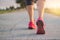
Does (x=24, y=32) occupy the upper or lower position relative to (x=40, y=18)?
lower

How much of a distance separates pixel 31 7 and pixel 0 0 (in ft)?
45.2

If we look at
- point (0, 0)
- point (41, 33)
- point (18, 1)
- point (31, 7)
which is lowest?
point (18, 1)

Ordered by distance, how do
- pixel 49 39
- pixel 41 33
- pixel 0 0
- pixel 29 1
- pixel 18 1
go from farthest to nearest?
pixel 18 1
pixel 0 0
pixel 29 1
pixel 41 33
pixel 49 39

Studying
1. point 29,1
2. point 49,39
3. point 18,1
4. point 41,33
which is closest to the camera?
point 49,39

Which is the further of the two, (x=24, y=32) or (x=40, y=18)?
(x=24, y=32)

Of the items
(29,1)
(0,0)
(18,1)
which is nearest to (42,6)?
(29,1)

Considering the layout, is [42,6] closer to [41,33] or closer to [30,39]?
[41,33]

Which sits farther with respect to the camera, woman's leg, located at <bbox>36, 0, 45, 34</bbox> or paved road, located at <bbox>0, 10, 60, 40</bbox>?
woman's leg, located at <bbox>36, 0, 45, 34</bbox>

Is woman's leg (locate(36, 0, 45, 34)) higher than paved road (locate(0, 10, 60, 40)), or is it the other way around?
woman's leg (locate(36, 0, 45, 34))

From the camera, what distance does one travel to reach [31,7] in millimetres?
4828

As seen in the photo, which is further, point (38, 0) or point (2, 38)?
point (38, 0)

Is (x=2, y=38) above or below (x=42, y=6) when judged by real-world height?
below

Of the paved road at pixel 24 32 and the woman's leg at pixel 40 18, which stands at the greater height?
the woman's leg at pixel 40 18

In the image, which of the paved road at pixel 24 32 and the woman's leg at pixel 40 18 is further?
the woman's leg at pixel 40 18
